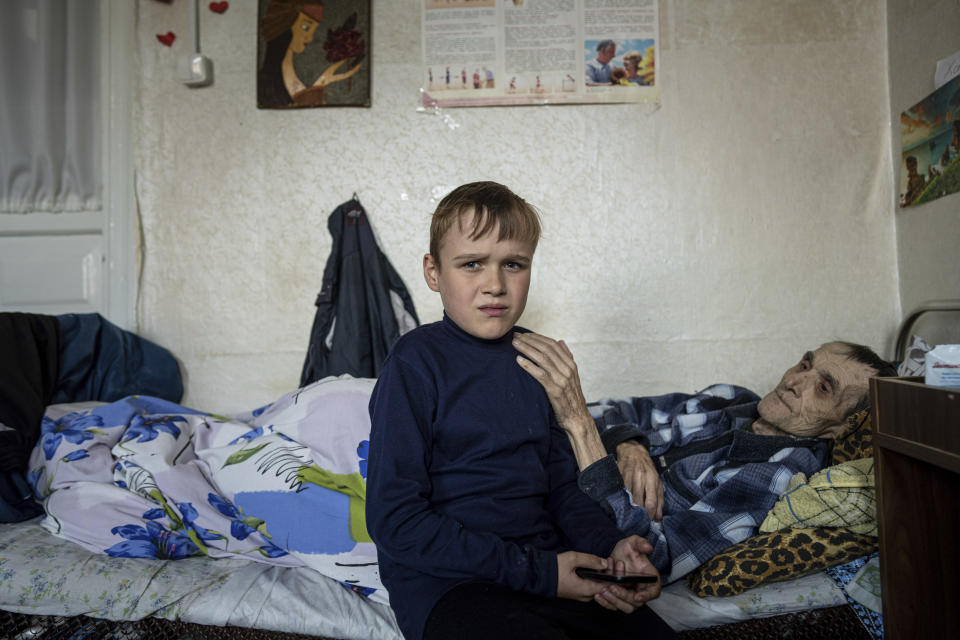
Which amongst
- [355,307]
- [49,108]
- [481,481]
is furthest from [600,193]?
[49,108]

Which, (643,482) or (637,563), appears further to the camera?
(643,482)

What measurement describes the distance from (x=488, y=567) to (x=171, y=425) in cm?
124

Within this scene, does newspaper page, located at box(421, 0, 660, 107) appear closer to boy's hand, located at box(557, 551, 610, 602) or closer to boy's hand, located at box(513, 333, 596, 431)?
boy's hand, located at box(513, 333, 596, 431)

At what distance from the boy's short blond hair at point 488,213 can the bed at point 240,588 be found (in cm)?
76

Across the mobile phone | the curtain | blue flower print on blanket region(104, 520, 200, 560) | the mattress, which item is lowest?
the mattress

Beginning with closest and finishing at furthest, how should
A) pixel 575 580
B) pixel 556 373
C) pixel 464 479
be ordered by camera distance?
1. pixel 575 580
2. pixel 464 479
3. pixel 556 373

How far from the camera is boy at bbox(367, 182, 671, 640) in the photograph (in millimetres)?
926

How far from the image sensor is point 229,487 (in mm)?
1539

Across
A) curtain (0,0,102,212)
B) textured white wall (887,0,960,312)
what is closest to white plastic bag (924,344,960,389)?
textured white wall (887,0,960,312)

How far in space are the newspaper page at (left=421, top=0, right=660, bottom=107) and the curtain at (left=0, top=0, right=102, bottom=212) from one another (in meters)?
1.58

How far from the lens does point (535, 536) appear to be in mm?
1068

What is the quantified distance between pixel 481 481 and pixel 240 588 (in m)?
0.71

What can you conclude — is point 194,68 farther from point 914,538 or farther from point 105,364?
point 914,538

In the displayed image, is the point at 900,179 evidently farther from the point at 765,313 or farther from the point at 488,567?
the point at 488,567
